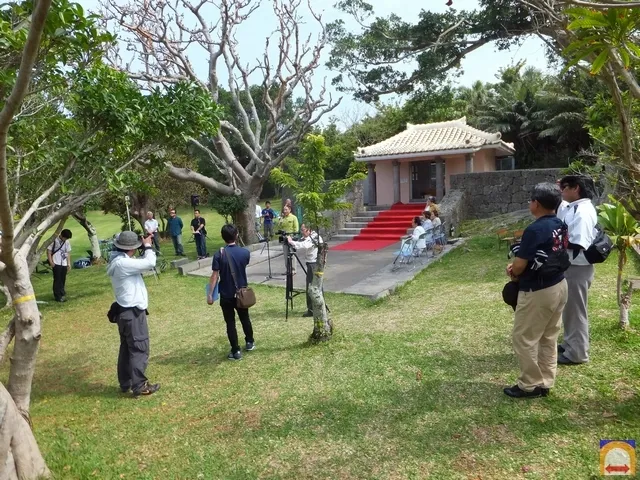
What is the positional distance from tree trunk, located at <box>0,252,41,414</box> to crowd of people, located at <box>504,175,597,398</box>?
160 inches

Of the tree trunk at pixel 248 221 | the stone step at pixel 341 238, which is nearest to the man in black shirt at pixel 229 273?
the stone step at pixel 341 238

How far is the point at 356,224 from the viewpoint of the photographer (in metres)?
17.2

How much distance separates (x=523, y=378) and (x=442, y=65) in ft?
33.1

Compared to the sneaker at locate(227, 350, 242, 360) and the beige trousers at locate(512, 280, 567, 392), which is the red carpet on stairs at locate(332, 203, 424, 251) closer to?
the sneaker at locate(227, 350, 242, 360)

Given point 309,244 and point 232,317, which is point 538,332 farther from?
point 309,244

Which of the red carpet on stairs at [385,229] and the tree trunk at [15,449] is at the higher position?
the red carpet on stairs at [385,229]

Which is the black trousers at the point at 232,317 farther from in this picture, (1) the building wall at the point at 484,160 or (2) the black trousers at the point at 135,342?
(1) the building wall at the point at 484,160

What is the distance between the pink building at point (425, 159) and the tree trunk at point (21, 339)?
14.6 metres

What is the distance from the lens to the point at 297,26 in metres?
16.2

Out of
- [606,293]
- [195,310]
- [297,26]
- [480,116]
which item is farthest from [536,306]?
[480,116]

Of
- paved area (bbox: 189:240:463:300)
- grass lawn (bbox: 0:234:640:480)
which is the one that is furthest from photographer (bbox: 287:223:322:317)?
paved area (bbox: 189:240:463:300)

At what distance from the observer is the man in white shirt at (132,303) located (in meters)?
4.83

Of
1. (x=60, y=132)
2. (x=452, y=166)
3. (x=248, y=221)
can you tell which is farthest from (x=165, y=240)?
(x=60, y=132)

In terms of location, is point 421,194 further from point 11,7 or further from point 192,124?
point 11,7
